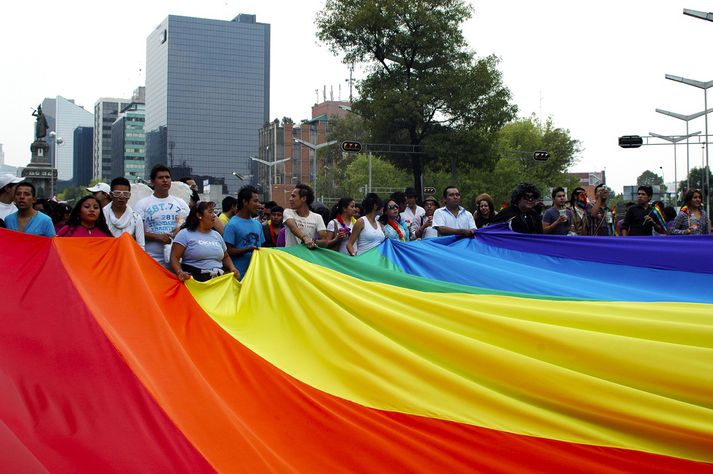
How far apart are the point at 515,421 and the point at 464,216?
19.4 feet

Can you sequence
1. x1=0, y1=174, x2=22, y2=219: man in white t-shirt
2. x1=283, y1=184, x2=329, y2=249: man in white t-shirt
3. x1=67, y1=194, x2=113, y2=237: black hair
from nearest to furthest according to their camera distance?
x1=67, y1=194, x2=113, y2=237: black hair → x1=283, y1=184, x2=329, y2=249: man in white t-shirt → x1=0, y1=174, x2=22, y2=219: man in white t-shirt

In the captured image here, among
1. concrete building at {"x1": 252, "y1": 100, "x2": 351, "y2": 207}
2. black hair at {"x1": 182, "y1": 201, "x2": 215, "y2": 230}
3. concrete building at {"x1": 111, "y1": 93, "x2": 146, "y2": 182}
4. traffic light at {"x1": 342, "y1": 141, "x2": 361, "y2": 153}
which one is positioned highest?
concrete building at {"x1": 111, "y1": 93, "x2": 146, "y2": 182}

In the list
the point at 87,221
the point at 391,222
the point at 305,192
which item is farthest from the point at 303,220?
the point at 87,221

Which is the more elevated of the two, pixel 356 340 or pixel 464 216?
pixel 464 216

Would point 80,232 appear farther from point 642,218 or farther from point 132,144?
point 132,144

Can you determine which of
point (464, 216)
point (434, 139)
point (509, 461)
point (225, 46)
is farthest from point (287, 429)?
point (225, 46)

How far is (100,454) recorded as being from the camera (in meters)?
3.43

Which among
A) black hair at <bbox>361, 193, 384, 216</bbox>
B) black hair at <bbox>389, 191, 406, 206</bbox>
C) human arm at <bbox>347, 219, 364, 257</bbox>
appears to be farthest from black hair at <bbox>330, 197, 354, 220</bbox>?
black hair at <bbox>389, 191, 406, 206</bbox>

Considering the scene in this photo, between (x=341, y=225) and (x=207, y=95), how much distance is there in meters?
161

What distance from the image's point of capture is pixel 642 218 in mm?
11820

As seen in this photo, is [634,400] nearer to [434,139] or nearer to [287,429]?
[287,429]

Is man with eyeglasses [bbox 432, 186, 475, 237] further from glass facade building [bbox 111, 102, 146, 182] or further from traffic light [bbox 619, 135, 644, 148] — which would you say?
glass facade building [bbox 111, 102, 146, 182]

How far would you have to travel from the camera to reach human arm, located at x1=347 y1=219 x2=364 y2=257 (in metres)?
8.41

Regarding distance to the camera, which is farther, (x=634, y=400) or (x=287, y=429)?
(x=287, y=429)
